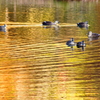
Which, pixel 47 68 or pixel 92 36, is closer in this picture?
pixel 47 68

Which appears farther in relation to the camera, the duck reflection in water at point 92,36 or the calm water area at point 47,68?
the duck reflection in water at point 92,36

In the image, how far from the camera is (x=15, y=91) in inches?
567

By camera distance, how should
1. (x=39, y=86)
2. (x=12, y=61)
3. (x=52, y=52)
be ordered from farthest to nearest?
(x=52, y=52)
(x=12, y=61)
(x=39, y=86)

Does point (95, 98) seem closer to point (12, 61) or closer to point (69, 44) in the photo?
point (12, 61)

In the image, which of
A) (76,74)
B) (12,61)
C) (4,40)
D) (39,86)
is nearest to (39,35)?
(4,40)

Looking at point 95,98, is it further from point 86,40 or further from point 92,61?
point 86,40

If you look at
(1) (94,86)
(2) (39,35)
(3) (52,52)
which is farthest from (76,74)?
(2) (39,35)

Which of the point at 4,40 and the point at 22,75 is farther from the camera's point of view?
the point at 4,40

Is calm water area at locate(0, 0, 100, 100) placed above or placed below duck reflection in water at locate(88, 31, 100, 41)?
below

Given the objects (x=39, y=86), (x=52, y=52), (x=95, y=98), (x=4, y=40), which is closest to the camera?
(x=95, y=98)

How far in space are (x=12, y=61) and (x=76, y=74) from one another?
158 inches

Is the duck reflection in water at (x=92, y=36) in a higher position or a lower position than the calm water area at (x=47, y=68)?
higher

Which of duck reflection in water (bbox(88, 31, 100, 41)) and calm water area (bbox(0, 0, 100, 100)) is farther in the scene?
duck reflection in water (bbox(88, 31, 100, 41))

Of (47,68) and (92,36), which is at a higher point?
(92,36)
